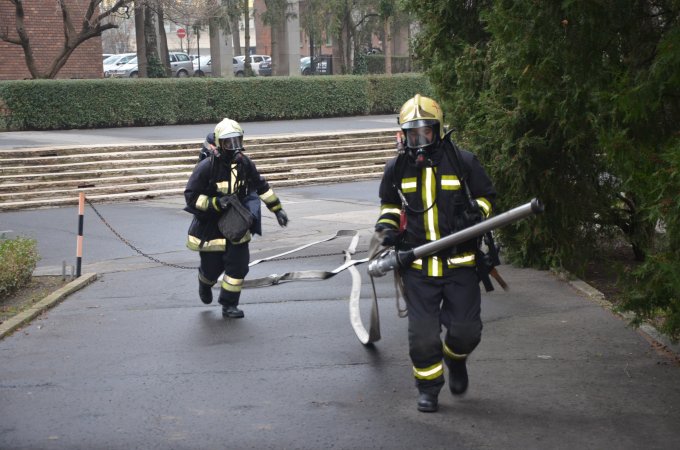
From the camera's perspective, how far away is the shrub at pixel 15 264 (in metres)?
10.8

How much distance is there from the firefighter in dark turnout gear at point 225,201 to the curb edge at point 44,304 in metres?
1.77

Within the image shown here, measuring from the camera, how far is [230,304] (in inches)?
369

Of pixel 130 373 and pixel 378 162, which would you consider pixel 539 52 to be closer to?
pixel 130 373

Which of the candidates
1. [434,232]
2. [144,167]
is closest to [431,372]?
[434,232]

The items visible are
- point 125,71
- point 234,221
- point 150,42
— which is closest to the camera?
point 234,221

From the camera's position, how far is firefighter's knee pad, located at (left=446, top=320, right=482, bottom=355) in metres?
6.20

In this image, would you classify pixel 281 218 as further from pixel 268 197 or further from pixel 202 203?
pixel 202 203

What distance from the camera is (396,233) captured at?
6434 mm

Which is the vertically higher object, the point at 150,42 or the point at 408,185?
the point at 150,42

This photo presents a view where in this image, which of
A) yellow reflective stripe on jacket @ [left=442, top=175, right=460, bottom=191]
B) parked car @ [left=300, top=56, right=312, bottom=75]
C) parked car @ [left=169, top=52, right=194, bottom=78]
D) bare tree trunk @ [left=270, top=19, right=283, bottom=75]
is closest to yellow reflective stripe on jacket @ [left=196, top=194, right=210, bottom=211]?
yellow reflective stripe on jacket @ [left=442, top=175, right=460, bottom=191]

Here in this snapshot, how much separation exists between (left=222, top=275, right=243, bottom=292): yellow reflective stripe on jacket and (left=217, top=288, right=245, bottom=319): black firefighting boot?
0.13 ft

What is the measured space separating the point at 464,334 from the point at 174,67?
52558mm

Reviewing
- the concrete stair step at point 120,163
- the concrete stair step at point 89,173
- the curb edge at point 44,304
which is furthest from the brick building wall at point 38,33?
the curb edge at point 44,304

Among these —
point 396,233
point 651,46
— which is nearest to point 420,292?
point 396,233
